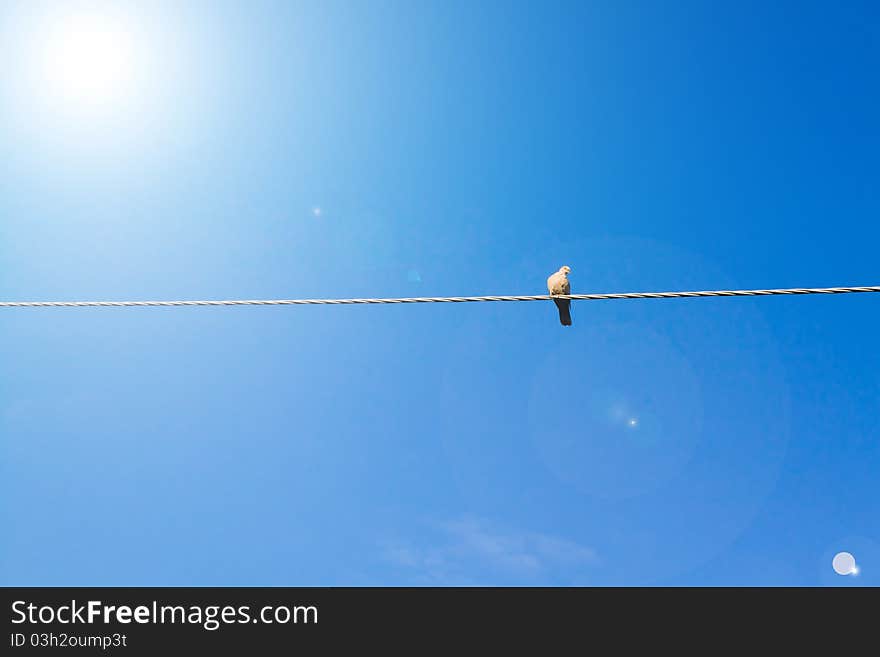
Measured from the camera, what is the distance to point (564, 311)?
37.9 ft

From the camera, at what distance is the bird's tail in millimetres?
11477

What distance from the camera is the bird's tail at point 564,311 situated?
1148 centimetres
